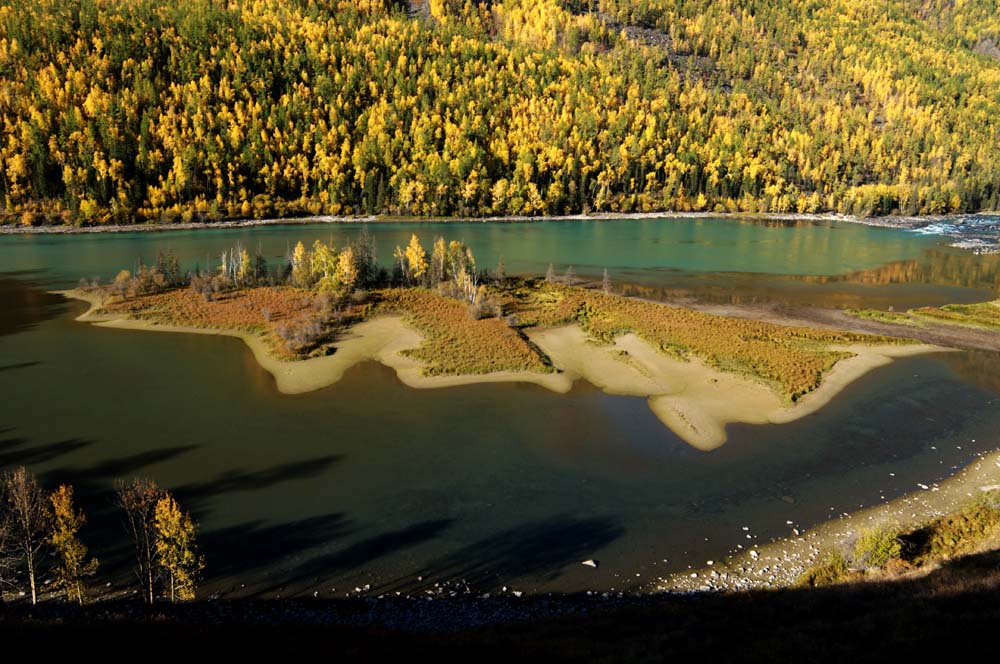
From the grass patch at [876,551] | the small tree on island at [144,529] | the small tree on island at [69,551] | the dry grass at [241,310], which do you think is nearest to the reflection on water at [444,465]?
the small tree on island at [144,529]

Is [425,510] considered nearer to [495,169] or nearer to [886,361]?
[886,361]

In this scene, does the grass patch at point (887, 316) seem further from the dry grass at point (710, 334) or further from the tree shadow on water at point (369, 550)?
the tree shadow on water at point (369, 550)

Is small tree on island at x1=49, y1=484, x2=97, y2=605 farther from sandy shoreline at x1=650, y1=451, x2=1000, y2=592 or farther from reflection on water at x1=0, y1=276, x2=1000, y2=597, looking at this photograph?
sandy shoreline at x1=650, y1=451, x2=1000, y2=592

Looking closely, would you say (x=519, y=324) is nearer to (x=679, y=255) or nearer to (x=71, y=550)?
(x=71, y=550)

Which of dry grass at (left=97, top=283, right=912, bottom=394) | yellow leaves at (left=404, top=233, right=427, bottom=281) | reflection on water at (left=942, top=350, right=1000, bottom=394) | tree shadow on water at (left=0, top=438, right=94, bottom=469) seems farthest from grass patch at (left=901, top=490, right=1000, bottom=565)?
yellow leaves at (left=404, top=233, right=427, bottom=281)

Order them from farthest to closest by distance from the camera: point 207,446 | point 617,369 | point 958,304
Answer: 1. point 958,304
2. point 617,369
3. point 207,446

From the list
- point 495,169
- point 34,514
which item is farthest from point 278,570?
point 495,169
